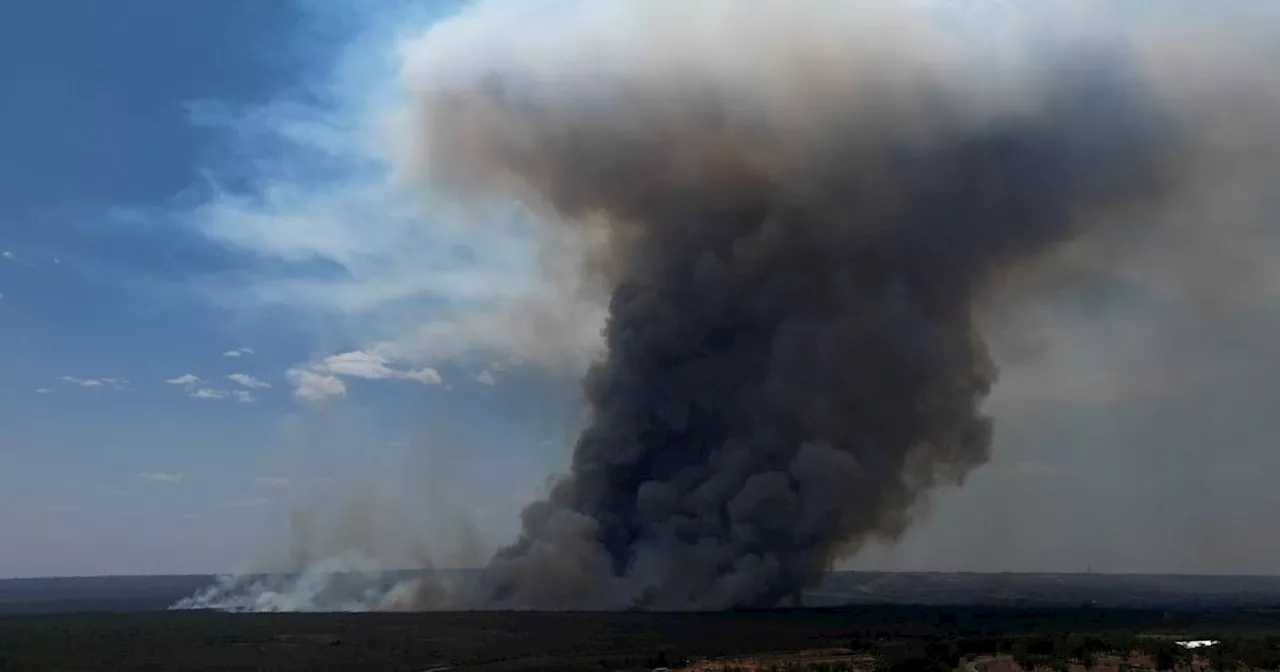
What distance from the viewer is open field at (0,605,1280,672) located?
77.2 metres

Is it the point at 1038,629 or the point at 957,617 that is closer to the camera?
the point at 1038,629

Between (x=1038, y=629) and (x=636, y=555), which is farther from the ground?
(x=636, y=555)

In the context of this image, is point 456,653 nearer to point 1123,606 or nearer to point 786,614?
point 786,614

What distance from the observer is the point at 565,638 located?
287ft

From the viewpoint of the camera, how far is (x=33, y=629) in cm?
11894

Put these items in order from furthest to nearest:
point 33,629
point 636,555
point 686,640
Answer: point 33,629, point 636,555, point 686,640

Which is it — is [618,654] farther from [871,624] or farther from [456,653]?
[871,624]

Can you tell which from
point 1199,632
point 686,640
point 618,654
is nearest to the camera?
point 618,654

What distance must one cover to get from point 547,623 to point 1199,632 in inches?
2106

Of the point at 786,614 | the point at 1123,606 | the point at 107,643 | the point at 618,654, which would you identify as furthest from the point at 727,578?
the point at 1123,606

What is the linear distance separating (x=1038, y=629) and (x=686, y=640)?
32.6 meters

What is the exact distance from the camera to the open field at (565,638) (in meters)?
77.2

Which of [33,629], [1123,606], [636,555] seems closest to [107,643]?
[33,629]

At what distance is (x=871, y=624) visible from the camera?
102 metres
